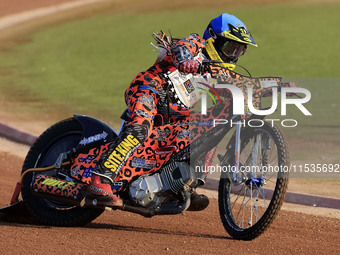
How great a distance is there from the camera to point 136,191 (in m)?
7.21

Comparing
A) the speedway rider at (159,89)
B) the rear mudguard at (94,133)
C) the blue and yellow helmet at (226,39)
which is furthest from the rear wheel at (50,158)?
the blue and yellow helmet at (226,39)

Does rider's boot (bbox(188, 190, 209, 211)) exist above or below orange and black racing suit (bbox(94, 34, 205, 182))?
below

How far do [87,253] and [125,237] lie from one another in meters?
0.74

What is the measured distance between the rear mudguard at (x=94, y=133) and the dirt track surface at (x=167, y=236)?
33.6 inches

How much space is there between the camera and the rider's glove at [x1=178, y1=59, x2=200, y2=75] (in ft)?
22.0

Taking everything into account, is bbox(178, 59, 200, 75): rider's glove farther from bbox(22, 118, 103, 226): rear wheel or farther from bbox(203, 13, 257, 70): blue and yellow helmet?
bbox(22, 118, 103, 226): rear wheel

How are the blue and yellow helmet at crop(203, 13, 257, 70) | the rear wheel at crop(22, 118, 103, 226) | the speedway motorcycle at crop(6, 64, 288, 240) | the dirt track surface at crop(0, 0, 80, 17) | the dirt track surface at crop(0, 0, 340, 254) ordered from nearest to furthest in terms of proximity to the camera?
the dirt track surface at crop(0, 0, 340, 254), the speedway motorcycle at crop(6, 64, 288, 240), the blue and yellow helmet at crop(203, 13, 257, 70), the rear wheel at crop(22, 118, 103, 226), the dirt track surface at crop(0, 0, 80, 17)

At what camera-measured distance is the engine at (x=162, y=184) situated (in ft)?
23.4

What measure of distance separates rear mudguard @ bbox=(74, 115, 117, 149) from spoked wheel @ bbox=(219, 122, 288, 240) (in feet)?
3.85

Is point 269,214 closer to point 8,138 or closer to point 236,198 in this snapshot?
point 236,198

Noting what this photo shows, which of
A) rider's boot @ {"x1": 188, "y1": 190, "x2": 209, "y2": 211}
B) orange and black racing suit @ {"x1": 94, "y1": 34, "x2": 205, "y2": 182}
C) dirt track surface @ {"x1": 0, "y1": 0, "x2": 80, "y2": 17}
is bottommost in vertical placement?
dirt track surface @ {"x1": 0, "y1": 0, "x2": 80, "y2": 17}

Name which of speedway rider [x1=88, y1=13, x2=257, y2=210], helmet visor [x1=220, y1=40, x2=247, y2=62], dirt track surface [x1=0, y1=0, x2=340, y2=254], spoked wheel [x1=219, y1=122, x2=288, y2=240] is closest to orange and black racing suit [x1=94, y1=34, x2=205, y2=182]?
speedway rider [x1=88, y1=13, x2=257, y2=210]

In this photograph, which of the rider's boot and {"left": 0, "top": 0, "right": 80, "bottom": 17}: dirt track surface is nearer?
the rider's boot

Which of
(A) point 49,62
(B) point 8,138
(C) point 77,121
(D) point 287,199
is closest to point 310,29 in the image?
(A) point 49,62
